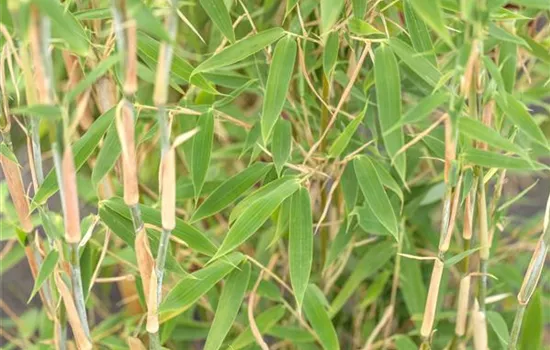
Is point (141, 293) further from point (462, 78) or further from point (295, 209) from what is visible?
point (462, 78)

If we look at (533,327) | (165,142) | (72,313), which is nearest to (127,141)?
(165,142)

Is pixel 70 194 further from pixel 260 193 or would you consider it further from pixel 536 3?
pixel 536 3

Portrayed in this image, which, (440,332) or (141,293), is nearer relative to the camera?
(141,293)

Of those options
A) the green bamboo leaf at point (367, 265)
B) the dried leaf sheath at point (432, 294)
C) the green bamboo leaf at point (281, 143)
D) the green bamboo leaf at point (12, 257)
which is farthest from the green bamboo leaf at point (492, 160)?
the green bamboo leaf at point (12, 257)

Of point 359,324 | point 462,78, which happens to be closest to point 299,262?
point 462,78

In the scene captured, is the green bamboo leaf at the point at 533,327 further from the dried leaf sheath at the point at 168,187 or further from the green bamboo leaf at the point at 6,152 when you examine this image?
the green bamboo leaf at the point at 6,152

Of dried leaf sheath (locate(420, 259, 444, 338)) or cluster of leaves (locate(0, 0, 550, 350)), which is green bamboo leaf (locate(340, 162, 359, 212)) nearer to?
cluster of leaves (locate(0, 0, 550, 350))
